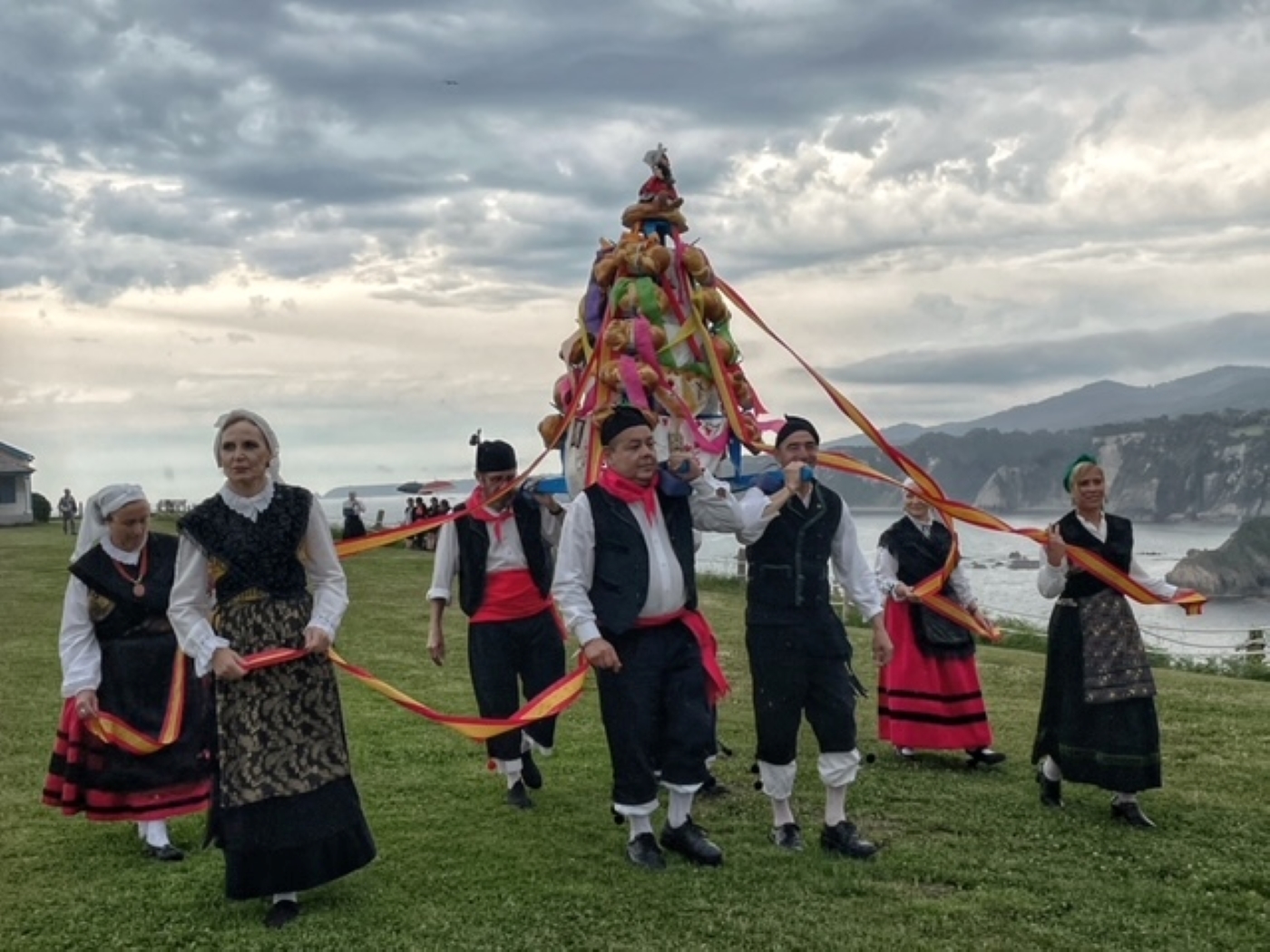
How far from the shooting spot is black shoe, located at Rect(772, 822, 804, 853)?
5531 mm

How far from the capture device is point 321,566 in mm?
4840

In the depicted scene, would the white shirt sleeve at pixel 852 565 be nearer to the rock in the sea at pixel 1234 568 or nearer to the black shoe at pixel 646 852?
the black shoe at pixel 646 852

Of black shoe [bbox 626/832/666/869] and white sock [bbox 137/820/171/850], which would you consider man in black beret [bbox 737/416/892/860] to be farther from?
white sock [bbox 137/820/171/850]

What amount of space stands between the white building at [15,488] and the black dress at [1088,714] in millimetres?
40941

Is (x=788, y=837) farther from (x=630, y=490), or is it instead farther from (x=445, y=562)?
(x=445, y=562)

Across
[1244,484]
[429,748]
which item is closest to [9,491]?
[429,748]

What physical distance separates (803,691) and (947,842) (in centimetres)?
99

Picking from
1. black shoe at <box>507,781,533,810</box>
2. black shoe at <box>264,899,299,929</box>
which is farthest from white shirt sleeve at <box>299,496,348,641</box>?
black shoe at <box>507,781,533,810</box>

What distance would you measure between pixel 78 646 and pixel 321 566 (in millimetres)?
1450

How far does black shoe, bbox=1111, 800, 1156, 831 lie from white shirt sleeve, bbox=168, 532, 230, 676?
4.17 m

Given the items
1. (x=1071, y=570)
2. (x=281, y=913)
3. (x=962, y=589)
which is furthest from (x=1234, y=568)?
(x=281, y=913)

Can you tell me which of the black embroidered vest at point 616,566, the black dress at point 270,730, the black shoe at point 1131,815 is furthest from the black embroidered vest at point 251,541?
the black shoe at point 1131,815

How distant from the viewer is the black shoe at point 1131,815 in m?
5.84

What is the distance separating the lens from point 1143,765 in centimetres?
582
